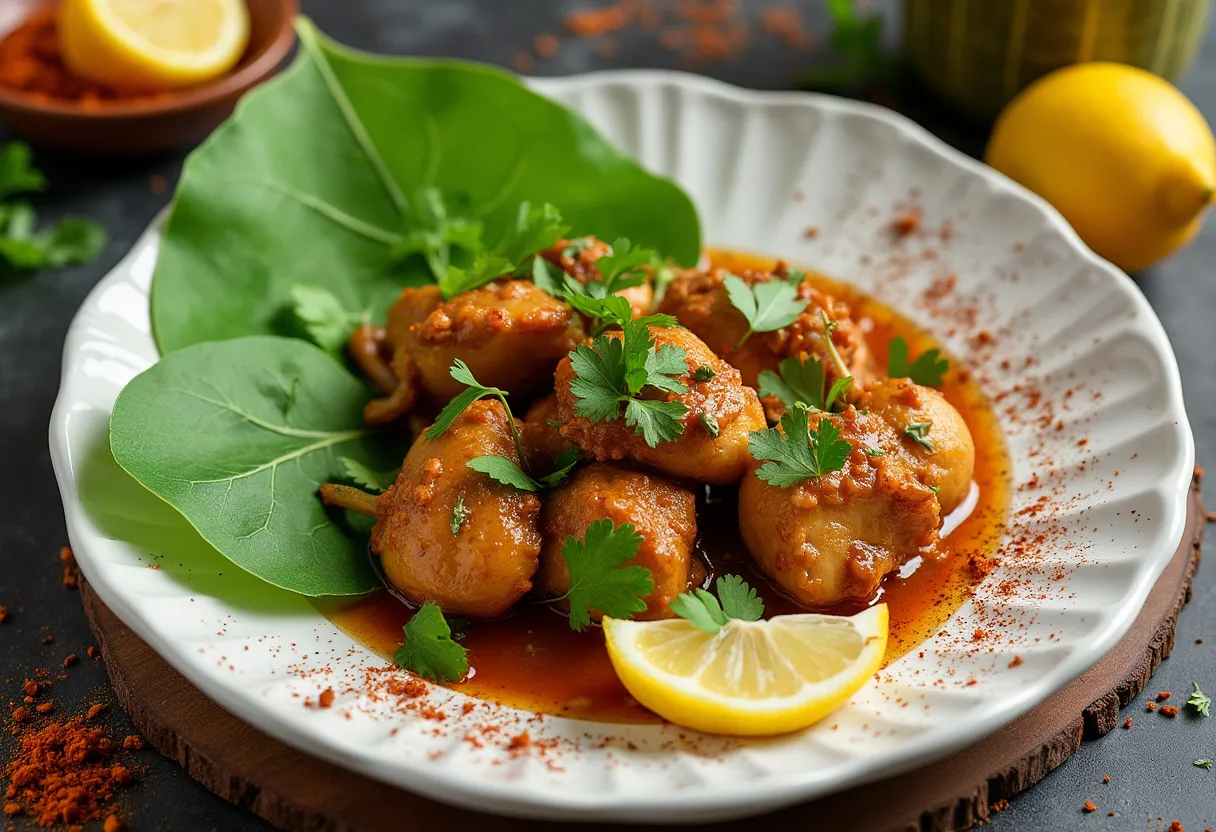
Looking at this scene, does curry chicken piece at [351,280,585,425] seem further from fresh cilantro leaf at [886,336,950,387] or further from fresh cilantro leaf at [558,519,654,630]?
fresh cilantro leaf at [886,336,950,387]

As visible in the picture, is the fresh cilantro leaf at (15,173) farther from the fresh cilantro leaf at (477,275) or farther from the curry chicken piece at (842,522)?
the curry chicken piece at (842,522)

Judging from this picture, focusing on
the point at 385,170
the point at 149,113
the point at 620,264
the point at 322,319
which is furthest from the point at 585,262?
the point at 149,113

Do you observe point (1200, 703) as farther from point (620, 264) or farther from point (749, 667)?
point (620, 264)

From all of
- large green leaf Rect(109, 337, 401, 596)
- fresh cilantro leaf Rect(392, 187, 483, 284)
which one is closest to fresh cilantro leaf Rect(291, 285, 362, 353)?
large green leaf Rect(109, 337, 401, 596)

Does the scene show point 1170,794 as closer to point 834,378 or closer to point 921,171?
point 834,378

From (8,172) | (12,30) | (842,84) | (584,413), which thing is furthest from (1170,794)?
(12,30)

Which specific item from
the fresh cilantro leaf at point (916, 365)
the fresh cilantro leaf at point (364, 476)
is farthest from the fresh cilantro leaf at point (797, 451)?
the fresh cilantro leaf at point (364, 476)
